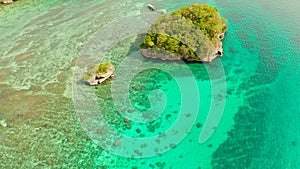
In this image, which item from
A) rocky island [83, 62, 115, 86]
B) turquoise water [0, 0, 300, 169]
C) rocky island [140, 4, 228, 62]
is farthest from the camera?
rocky island [140, 4, 228, 62]

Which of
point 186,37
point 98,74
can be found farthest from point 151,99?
point 186,37

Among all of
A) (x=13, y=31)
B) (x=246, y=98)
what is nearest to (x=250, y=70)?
(x=246, y=98)

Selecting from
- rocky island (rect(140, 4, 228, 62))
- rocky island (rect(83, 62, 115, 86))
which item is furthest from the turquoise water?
rocky island (rect(140, 4, 228, 62))

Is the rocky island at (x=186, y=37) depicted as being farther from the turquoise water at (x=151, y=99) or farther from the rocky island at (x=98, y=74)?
the rocky island at (x=98, y=74)

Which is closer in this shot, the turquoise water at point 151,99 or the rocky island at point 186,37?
the turquoise water at point 151,99

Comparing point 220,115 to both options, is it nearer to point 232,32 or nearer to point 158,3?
point 232,32

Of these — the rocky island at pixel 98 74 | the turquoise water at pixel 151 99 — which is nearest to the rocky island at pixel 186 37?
the turquoise water at pixel 151 99

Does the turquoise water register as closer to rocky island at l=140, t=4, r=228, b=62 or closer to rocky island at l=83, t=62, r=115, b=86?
rocky island at l=83, t=62, r=115, b=86
